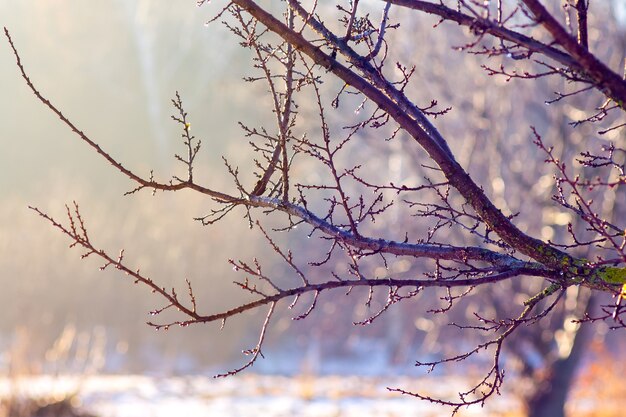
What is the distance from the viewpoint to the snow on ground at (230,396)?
10414mm

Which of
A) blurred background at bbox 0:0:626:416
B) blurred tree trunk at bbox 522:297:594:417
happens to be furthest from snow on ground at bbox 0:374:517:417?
blurred tree trunk at bbox 522:297:594:417

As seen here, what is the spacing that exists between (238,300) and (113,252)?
9.35ft

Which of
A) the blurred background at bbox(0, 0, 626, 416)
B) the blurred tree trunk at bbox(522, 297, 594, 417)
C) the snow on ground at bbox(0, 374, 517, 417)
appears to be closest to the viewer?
the snow on ground at bbox(0, 374, 517, 417)

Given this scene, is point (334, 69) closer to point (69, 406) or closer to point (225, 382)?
point (69, 406)

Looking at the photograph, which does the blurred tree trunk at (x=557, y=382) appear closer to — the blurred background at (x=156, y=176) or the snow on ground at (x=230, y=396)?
the snow on ground at (x=230, y=396)

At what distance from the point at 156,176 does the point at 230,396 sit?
11.8 meters

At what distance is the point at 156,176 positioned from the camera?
76.0ft

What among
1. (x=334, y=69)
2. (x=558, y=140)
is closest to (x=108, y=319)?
(x=558, y=140)

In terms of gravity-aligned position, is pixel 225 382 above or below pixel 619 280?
above

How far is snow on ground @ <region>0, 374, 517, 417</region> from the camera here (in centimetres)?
1041

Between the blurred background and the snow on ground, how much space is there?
1.40ft

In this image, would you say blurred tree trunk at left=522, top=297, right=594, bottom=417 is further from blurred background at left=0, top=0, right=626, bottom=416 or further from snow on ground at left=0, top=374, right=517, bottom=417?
blurred background at left=0, top=0, right=626, bottom=416

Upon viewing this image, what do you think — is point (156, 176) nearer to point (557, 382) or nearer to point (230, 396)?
point (230, 396)

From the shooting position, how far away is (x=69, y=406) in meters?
9.44
